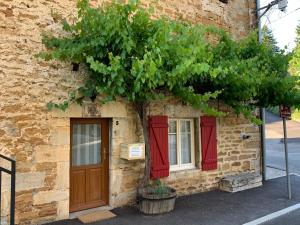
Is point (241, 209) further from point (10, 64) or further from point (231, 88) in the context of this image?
point (10, 64)

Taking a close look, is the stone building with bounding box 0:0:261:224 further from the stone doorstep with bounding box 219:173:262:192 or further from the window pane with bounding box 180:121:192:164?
the stone doorstep with bounding box 219:173:262:192

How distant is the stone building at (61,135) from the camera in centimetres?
505

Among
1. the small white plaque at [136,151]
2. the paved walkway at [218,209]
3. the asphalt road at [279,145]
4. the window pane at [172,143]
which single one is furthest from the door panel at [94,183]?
the asphalt road at [279,145]

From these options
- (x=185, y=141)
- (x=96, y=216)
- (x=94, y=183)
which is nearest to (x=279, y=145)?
(x=185, y=141)

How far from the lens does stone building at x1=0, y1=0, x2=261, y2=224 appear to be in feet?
16.6

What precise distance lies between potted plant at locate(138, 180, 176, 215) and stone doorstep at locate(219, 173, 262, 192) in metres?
2.23

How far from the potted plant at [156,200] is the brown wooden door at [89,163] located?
2.67 feet

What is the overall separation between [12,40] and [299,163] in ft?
37.0

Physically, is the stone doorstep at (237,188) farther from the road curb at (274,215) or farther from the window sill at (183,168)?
the road curb at (274,215)

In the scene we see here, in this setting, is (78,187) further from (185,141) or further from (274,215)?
(274,215)

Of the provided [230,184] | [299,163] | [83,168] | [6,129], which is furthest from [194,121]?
[299,163]

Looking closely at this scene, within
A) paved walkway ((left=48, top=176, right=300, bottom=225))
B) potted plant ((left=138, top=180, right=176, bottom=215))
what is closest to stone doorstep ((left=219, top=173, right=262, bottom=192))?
paved walkway ((left=48, top=176, right=300, bottom=225))

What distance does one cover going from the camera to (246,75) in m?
5.93

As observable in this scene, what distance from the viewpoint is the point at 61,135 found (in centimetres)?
550
